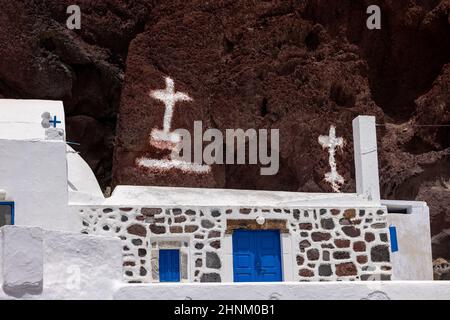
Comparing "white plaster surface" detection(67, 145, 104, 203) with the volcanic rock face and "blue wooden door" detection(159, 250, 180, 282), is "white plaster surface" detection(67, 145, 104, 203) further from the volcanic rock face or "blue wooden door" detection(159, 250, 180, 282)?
the volcanic rock face

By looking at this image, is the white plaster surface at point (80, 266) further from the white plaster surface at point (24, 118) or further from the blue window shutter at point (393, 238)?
the blue window shutter at point (393, 238)

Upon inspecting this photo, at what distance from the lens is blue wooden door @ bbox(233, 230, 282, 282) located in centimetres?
1487

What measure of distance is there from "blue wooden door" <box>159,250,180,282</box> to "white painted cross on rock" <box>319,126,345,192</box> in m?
8.47

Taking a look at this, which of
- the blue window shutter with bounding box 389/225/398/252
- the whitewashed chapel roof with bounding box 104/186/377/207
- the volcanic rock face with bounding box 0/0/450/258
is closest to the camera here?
the whitewashed chapel roof with bounding box 104/186/377/207

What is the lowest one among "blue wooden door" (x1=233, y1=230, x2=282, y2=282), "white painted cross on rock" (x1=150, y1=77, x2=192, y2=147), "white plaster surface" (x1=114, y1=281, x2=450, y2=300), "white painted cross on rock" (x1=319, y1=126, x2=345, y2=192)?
"white plaster surface" (x1=114, y1=281, x2=450, y2=300)

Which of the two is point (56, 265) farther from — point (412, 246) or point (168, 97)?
point (168, 97)

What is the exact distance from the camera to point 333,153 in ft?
74.0

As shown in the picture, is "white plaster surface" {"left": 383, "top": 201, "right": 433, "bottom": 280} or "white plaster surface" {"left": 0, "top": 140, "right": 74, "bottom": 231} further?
"white plaster surface" {"left": 383, "top": 201, "right": 433, "bottom": 280}

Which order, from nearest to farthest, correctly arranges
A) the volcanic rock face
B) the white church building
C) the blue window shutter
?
the white church building → the blue window shutter → the volcanic rock face

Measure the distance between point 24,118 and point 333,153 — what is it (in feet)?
30.4

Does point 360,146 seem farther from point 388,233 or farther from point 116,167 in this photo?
point 116,167

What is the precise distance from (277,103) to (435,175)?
5057mm

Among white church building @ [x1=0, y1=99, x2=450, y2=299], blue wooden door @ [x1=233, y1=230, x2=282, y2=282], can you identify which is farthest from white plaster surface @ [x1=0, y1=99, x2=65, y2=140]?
blue wooden door @ [x1=233, y1=230, x2=282, y2=282]
